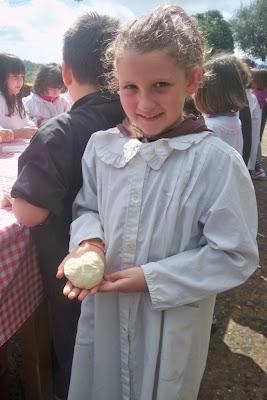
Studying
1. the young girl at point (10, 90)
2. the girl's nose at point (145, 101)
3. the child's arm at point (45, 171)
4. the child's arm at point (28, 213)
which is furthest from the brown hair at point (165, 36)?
the young girl at point (10, 90)

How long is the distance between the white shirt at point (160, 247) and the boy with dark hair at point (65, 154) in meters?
→ 0.08

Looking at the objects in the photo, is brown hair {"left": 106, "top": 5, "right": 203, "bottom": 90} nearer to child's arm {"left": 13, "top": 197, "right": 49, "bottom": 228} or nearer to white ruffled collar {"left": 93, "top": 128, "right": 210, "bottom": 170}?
white ruffled collar {"left": 93, "top": 128, "right": 210, "bottom": 170}

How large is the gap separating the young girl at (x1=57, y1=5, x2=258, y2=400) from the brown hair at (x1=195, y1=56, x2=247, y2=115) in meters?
1.40

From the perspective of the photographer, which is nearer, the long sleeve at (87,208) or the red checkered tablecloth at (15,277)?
the long sleeve at (87,208)

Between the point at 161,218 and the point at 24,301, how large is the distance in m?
0.78

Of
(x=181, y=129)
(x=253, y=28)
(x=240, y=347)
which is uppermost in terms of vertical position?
(x=253, y=28)

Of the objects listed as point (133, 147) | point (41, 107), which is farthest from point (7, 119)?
point (133, 147)

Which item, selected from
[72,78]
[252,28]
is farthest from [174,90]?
[252,28]

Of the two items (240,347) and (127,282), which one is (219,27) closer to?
(240,347)

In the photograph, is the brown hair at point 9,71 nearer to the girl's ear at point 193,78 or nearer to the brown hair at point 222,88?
the brown hair at point 222,88

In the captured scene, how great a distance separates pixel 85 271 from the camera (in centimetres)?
103

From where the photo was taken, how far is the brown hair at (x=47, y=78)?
148 inches

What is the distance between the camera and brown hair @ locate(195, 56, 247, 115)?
8.00 ft

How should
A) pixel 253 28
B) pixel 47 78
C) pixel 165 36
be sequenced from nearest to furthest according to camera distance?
pixel 165 36, pixel 47 78, pixel 253 28
